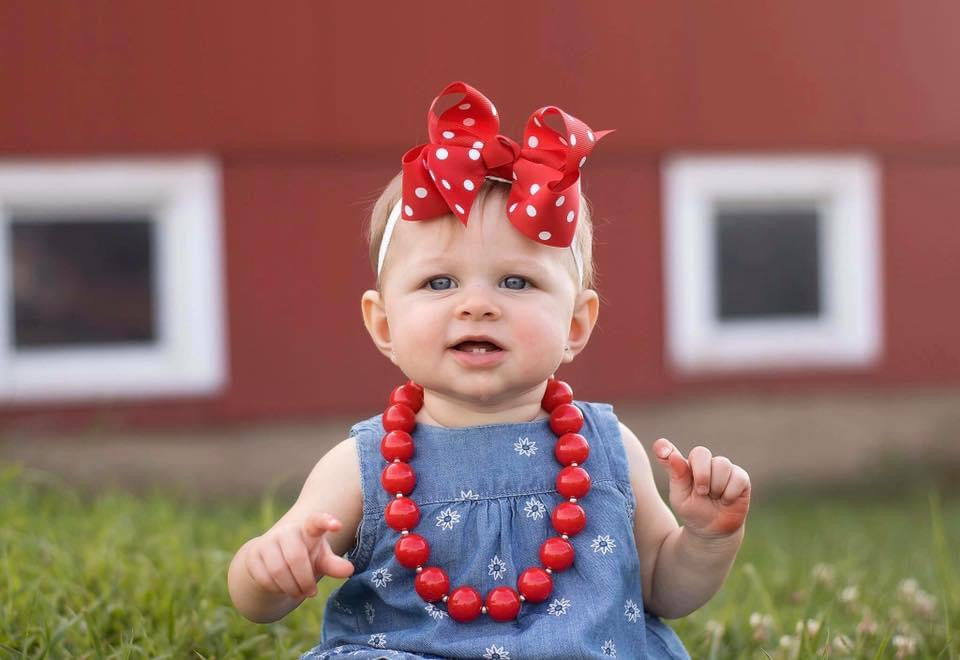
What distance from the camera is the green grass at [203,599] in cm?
258

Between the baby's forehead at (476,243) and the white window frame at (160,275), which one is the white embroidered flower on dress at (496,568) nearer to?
the baby's forehead at (476,243)

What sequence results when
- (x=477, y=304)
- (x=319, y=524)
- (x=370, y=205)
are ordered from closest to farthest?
(x=319, y=524) → (x=477, y=304) → (x=370, y=205)

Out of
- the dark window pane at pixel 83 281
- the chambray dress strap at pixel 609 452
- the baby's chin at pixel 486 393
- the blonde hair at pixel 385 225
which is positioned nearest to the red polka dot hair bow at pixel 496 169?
the blonde hair at pixel 385 225

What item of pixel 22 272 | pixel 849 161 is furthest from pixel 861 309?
pixel 22 272

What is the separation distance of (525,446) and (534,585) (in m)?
0.24

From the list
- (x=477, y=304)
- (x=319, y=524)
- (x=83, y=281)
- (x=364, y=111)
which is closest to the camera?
(x=319, y=524)

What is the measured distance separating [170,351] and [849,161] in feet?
12.4

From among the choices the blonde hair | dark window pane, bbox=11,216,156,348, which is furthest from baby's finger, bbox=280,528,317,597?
dark window pane, bbox=11,216,156,348

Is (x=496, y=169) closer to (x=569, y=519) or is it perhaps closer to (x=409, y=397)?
(x=409, y=397)

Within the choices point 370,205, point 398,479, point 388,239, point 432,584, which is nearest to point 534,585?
point 432,584

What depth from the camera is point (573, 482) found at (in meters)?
2.16

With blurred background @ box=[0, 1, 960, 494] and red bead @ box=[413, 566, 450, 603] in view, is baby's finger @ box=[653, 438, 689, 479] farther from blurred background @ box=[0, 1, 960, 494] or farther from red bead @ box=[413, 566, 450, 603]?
blurred background @ box=[0, 1, 960, 494]

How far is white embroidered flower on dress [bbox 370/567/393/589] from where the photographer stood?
2160mm

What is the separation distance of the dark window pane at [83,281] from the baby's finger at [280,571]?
16.3 ft
